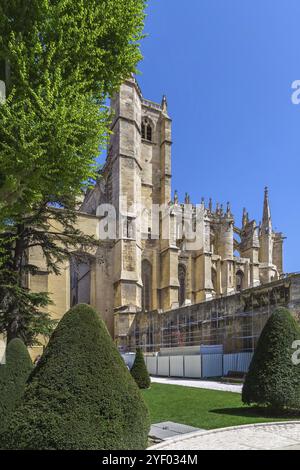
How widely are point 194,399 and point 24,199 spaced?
6.77m

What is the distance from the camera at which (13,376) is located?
7.98 metres

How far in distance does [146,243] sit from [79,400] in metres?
33.9

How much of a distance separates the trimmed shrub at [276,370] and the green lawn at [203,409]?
37 centimetres

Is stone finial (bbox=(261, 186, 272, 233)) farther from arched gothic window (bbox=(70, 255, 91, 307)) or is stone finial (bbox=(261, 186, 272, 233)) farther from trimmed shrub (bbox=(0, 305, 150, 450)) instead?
trimmed shrub (bbox=(0, 305, 150, 450))

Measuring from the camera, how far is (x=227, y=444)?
262 inches

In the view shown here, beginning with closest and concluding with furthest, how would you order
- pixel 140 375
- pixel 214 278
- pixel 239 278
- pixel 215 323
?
pixel 140 375 < pixel 215 323 < pixel 214 278 < pixel 239 278

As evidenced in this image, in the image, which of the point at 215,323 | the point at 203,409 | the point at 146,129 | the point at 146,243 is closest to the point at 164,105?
the point at 146,129

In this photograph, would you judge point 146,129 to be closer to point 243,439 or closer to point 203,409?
point 203,409

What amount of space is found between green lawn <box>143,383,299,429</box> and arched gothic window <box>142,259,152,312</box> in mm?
23868

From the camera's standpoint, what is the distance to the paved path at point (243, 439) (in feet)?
21.1

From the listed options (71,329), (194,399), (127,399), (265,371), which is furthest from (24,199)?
(194,399)

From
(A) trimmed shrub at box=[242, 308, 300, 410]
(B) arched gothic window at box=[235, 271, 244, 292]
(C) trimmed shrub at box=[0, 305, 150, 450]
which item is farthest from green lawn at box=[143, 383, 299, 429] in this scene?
(B) arched gothic window at box=[235, 271, 244, 292]

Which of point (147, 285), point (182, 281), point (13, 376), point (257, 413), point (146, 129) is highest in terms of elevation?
point (146, 129)
